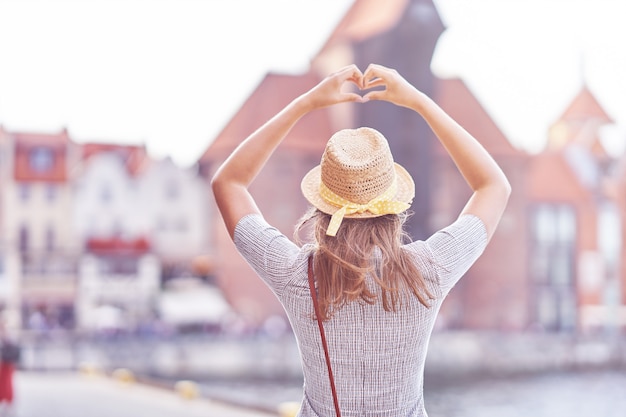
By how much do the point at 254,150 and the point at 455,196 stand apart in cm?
3272

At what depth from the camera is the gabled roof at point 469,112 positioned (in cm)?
3600

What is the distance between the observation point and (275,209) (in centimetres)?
3203

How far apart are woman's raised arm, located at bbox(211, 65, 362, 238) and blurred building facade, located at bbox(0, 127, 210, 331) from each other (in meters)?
26.7

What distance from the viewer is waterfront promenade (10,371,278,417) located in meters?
8.14

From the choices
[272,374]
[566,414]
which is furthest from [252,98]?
[566,414]

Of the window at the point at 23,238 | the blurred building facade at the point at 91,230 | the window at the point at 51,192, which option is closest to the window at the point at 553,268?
the blurred building facade at the point at 91,230

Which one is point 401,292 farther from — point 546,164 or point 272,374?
point 546,164

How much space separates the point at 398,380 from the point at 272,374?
A: 25.8 m

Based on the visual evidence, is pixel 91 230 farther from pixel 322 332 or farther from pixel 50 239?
pixel 322 332

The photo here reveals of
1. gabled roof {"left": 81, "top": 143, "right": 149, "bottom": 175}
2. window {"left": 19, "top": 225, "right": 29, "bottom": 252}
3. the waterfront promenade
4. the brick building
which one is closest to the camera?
the waterfront promenade

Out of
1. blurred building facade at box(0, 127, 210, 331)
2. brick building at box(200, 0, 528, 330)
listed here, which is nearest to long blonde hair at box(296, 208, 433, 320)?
blurred building facade at box(0, 127, 210, 331)

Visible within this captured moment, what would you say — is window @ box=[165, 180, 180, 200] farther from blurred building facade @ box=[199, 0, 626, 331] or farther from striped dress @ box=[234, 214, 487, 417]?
striped dress @ box=[234, 214, 487, 417]

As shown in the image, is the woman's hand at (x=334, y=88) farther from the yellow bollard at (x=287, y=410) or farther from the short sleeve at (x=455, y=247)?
the yellow bollard at (x=287, y=410)

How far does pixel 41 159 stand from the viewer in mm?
30781
